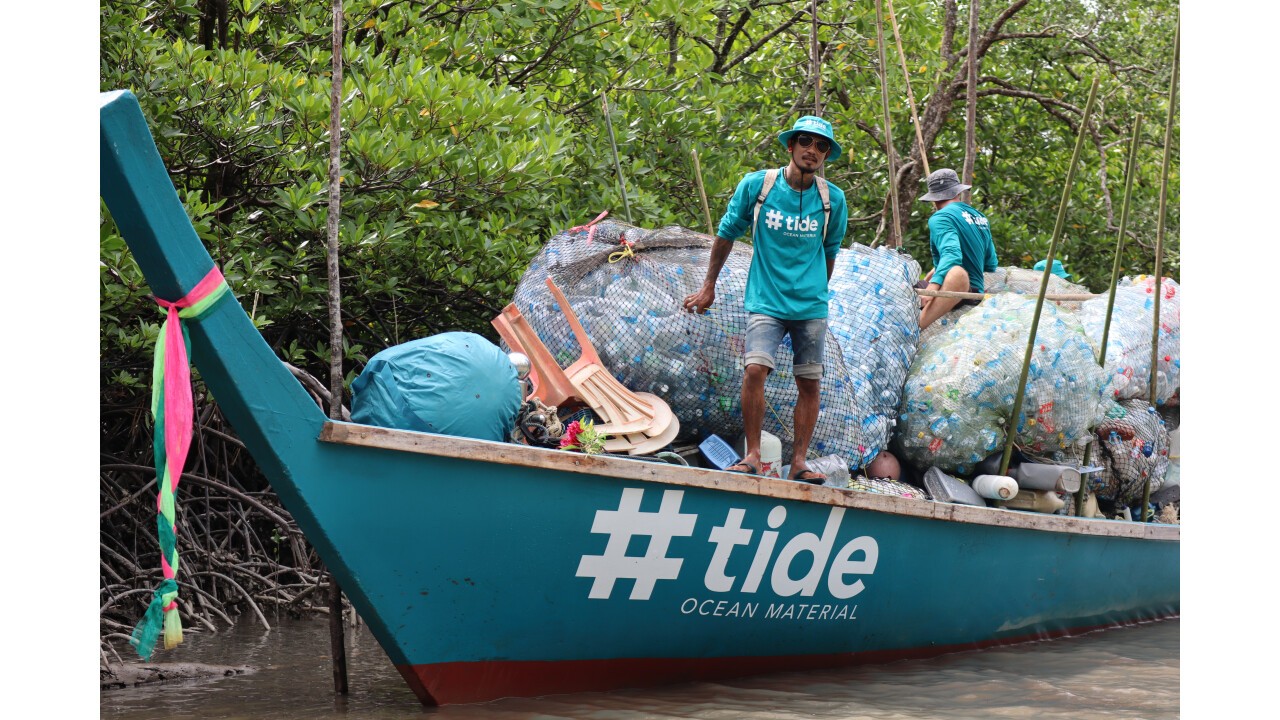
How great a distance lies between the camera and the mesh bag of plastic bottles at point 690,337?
15.4 ft

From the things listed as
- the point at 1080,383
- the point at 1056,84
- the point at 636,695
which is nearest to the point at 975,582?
the point at 1080,383

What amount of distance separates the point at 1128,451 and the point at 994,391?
1.03 meters

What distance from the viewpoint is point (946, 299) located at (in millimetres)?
5816

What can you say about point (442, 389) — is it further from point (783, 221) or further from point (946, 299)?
point (946, 299)

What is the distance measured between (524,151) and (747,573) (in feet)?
7.50

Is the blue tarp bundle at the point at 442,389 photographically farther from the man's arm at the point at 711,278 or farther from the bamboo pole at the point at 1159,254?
the bamboo pole at the point at 1159,254

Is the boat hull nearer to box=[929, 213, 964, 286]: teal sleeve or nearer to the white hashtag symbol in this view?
the white hashtag symbol

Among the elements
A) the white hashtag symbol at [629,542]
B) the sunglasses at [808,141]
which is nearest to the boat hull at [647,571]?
the white hashtag symbol at [629,542]

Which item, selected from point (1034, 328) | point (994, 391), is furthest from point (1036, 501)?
point (1034, 328)

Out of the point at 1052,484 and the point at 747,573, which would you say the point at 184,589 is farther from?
the point at 1052,484

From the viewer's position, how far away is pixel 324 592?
6.54m

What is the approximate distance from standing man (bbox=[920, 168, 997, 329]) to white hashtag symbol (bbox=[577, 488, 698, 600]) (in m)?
2.21

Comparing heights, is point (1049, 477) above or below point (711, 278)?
below

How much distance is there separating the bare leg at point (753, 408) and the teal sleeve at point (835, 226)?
1.84 feet
